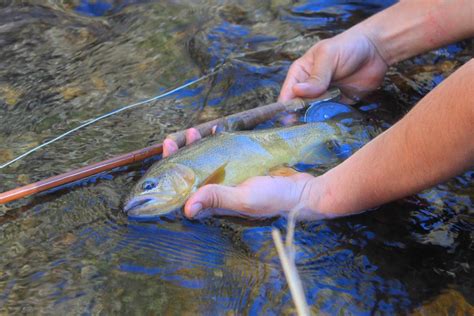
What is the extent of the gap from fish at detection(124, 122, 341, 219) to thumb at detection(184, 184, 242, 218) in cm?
20

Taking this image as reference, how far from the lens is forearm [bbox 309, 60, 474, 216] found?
2.42 meters

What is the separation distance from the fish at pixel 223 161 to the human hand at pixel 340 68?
380 mm

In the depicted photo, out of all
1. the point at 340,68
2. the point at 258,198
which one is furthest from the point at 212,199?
the point at 340,68

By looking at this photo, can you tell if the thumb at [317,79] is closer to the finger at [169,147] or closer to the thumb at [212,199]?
the finger at [169,147]

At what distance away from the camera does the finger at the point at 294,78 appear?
156 inches

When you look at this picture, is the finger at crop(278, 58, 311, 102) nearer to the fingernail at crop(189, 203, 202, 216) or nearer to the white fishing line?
the white fishing line

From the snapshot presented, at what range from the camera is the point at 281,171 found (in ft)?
11.2

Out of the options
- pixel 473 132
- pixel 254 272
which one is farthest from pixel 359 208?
pixel 473 132

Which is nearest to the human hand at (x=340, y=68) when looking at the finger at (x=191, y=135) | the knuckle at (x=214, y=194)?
the finger at (x=191, y=135)

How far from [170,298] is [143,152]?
42.4 inches

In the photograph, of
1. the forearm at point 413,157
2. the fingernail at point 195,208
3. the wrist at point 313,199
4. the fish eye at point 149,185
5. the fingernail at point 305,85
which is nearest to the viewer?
the forearm at point 413,157

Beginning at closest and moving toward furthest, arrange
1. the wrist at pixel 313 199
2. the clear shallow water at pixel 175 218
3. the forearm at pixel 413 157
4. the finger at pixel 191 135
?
the forearm at pixel 413 157
the clear shallow water at pixel 175 218
the wrist at pixel 313 199
the finger at pixel 191 135

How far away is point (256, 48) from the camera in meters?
5.27

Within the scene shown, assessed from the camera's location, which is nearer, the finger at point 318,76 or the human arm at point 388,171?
the human arm at point 388,171
